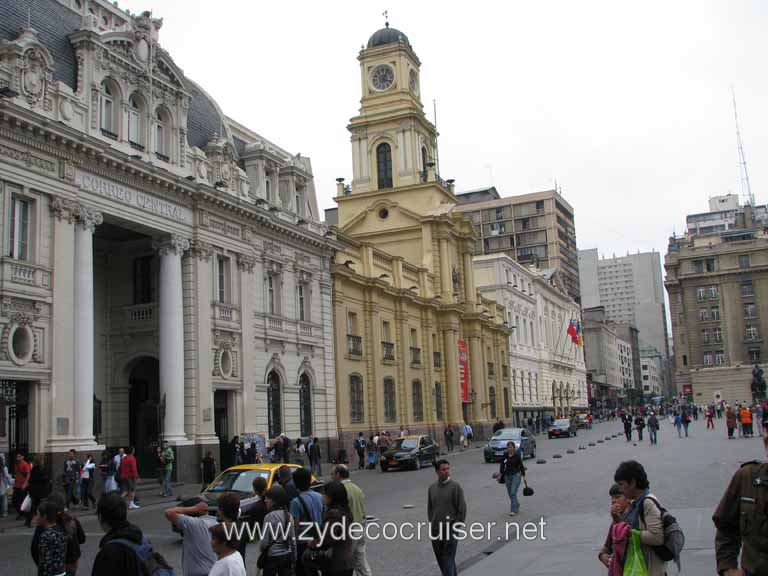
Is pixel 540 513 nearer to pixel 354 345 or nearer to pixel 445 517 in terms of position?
pixel 445 517

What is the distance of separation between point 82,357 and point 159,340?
4.94 meters

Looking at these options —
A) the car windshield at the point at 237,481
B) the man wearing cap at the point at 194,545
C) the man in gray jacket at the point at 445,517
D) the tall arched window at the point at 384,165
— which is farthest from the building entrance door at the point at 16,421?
the tall arched window at the point at 384,165

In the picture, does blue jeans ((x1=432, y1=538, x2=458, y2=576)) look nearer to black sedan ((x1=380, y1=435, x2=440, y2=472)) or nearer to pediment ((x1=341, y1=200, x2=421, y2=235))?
black sedan ((x1=380, y1=435, x2=440, y2=472))

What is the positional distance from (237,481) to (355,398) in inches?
1019

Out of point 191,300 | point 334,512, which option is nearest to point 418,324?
point 191,300

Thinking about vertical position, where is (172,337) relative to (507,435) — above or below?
above


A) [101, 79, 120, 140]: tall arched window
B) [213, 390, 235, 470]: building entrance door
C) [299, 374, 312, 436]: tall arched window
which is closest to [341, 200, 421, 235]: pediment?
[299, 374, 312, 436]: tall arched window

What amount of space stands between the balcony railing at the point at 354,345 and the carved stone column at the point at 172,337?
1401 cm

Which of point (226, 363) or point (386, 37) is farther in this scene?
point (386, 37)

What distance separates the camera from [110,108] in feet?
89.8

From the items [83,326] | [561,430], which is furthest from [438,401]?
[83,326]

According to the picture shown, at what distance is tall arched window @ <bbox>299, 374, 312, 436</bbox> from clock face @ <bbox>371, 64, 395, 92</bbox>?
92.3 feet

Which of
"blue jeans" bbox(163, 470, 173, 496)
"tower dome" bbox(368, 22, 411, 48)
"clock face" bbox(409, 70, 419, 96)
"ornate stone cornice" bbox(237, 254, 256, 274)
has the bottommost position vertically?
"blue jeans" bbox(163, 470, 173, 496)

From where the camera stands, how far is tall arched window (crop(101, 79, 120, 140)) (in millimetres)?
26844
